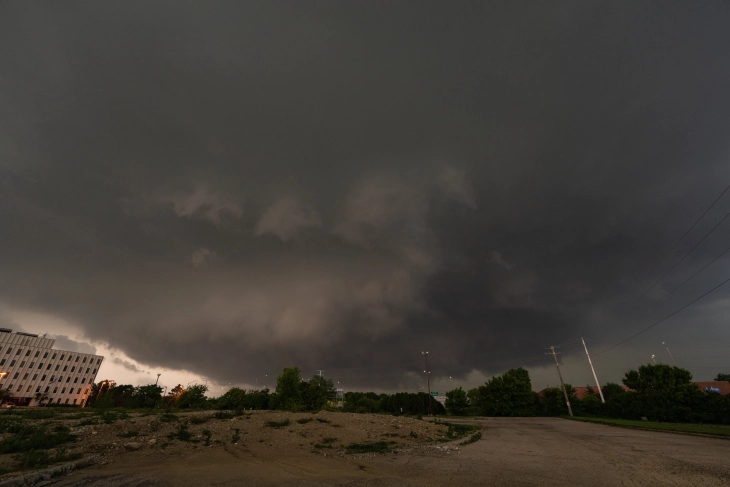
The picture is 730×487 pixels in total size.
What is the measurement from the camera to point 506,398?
7431 centimetres

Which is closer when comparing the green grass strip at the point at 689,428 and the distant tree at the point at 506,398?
the green grass strip at the point at 689,428

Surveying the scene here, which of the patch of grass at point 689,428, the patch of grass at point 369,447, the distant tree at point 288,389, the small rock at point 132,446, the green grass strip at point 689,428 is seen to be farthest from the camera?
the distant tree at point 288,389

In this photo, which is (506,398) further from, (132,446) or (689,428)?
(132,446)

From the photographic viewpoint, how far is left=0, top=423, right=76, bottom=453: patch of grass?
1294cm

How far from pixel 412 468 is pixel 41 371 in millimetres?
182704

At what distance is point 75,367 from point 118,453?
176 meters

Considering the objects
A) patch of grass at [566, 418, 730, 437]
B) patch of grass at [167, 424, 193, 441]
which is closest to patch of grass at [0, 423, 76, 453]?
patch of grass at [167, 424, 193, 441]

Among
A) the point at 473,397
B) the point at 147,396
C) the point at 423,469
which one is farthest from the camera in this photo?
the point at 473,397

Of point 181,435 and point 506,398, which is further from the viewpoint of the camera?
point 506,398

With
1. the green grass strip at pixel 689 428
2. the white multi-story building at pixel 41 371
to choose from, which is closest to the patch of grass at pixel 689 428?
the green grass strip at pixel 689 428

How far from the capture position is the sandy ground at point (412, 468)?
34.1 ft

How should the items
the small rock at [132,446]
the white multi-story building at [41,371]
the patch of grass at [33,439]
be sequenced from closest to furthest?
1. the patch of grass at [33,439]
2. the small rock at [132,446]
3. the white multi-story building at [41,371]

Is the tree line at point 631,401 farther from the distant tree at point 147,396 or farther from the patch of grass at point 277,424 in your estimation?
the distant tree at point 147,396

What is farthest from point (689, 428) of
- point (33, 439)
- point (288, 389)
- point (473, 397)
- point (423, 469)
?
point (473, 397)
